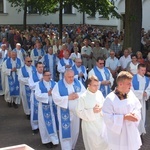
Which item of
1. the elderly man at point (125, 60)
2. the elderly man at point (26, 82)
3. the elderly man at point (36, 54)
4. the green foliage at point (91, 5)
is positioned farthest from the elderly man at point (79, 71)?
the green foliage at point (91, 5)

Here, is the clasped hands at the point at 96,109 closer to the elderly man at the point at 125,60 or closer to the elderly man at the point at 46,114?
the elderly man at the point at 46,114

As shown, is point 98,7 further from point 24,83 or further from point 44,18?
point 44,18

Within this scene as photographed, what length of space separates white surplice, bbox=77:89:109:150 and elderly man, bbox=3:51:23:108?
5.17 metres

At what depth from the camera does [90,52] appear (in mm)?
15023

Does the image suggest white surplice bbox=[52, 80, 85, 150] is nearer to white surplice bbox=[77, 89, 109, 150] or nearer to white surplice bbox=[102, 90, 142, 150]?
white surplice bbox=[77, 89, 109, 150]

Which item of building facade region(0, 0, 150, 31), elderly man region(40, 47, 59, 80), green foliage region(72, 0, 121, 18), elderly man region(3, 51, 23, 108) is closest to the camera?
elderly man region(3, 51, 23, 108)

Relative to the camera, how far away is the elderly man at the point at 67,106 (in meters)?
7.35

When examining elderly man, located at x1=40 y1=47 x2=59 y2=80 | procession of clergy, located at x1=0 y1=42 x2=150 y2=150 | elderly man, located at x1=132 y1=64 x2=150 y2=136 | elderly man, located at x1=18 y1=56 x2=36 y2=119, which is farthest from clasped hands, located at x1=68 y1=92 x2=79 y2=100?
elderly man, located at x1=40 y1=47 x2=59 y2=80

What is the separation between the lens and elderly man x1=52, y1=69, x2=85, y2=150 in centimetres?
735

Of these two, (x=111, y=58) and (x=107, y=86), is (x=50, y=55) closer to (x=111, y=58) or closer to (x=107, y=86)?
(x=111, y=58)

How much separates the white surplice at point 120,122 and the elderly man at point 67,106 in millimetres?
1629

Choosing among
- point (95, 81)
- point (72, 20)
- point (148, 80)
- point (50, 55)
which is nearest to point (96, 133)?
point (95, 81)

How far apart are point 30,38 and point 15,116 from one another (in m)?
9.08

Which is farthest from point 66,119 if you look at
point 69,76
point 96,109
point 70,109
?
point 96,109
